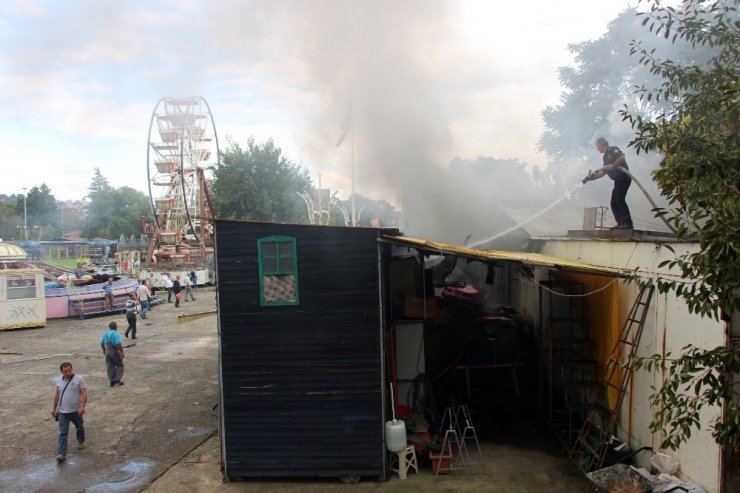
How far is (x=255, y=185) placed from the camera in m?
33.9

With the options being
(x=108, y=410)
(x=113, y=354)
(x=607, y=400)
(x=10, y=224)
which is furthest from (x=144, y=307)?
(x=10, y=224)

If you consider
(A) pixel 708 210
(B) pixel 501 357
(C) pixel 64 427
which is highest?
(A) pixel 708 210

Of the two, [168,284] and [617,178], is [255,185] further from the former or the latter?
[617,178]

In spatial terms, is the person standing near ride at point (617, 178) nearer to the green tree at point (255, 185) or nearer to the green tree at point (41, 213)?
the green tree at point (255, 185)

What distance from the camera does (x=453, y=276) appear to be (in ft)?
50.8

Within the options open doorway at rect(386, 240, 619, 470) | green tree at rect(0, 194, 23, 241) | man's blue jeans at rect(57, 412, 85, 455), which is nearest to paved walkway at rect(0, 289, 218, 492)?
man's blue jeans at rect(57, 412, 85, 455)

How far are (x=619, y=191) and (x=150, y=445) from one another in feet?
27.0

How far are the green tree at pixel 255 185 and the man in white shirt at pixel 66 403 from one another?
26.3m

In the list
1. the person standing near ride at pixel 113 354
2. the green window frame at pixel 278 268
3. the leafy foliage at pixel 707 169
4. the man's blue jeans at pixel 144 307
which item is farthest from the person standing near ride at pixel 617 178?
the man's blue jeans at pixel 144 307

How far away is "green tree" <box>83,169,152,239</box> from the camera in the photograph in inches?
2943

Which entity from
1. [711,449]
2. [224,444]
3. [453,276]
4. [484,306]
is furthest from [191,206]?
[711,449]

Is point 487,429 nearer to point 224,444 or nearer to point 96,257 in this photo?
point 224,444

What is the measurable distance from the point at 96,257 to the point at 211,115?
23.6 metres

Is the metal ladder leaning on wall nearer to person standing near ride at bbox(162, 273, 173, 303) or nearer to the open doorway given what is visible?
the open doorway
